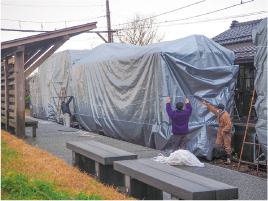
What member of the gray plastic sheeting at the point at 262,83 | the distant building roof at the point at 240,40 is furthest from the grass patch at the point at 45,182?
the distant building roof at the point at 240,40

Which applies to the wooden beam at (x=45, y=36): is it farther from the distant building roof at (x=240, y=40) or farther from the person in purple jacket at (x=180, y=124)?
the distant building roof at (x=240, y=40)

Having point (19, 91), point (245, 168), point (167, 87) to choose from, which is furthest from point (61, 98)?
point (245, 168)

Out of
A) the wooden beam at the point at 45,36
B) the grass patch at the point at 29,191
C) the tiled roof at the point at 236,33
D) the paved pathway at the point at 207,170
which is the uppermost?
the tiled roof at the point at 236,33

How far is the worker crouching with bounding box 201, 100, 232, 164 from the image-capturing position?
9031 mm

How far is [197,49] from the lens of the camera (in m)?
9.93

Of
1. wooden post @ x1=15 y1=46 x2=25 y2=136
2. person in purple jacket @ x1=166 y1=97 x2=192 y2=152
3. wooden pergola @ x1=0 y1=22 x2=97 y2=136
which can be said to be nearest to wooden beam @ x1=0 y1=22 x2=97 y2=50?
wooden pergola @ x1=0 y1=22 x2=97 y2=136

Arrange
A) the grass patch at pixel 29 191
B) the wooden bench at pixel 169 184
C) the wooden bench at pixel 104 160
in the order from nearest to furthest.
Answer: the wooden bench at pixel 169 184
the grass patch at pixel 29 191
the wooden bench at pixel 104 160

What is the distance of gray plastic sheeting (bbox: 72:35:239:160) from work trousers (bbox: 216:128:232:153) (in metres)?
0.36

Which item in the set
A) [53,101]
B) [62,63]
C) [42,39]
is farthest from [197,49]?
[53,101]

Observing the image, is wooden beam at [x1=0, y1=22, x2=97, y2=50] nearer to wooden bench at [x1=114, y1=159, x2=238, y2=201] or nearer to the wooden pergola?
the wooden pergola

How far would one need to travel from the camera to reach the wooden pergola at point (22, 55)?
33.4ft

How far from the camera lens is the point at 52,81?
18969 millimetres

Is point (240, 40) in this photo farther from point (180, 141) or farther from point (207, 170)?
point (207, 170)

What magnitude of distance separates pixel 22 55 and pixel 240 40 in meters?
9.07
